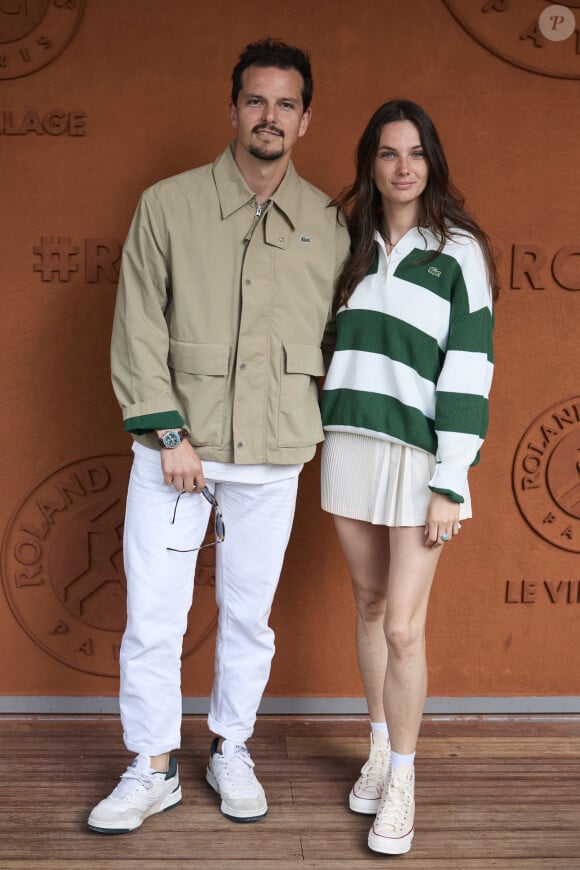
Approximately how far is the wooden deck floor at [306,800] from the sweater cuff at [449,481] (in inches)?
34.6

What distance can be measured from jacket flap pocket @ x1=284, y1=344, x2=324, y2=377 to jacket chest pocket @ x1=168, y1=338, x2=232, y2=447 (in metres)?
0.15

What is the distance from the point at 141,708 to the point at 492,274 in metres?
1.40

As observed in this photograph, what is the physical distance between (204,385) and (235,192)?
1.59 ft

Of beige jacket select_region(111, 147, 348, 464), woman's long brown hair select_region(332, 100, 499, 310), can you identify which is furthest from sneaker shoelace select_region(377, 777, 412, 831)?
woman's long brown hair select_region(332, 100, 499, 310)

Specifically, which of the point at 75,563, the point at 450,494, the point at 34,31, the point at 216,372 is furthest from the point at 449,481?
the point at 34,31

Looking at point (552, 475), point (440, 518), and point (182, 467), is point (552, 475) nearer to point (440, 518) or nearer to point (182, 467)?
point (440, 518)

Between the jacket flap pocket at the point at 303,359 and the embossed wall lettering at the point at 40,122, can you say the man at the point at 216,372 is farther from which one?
the embossed wall lettering at the point at 40,122

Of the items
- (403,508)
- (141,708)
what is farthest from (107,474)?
(403,508)

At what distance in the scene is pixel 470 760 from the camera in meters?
2.64

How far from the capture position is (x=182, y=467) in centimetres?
218

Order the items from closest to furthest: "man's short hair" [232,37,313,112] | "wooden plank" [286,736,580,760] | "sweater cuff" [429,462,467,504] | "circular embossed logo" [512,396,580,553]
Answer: "sweater cuff" [429,462,467,504] → "man's short hair" [232,37,313,112] → "wooden plank" [286,736,580,760] → "circular embossed logo" [512,396,580,553]

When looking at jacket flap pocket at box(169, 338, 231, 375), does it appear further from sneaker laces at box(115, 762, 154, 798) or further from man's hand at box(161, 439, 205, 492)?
sneaker laces at box(115, 762, 154, 798)

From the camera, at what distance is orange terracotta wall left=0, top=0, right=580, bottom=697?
2576 millimetres

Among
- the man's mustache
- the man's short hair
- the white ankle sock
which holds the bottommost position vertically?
the white ankle sock
